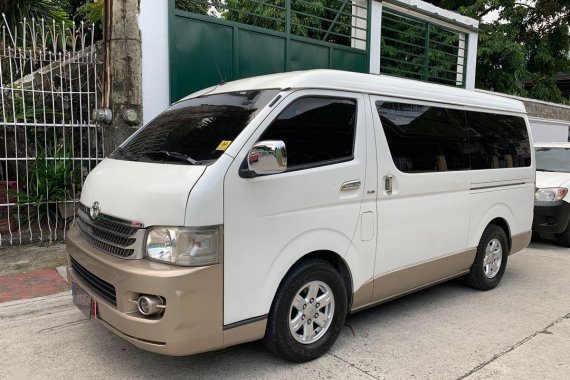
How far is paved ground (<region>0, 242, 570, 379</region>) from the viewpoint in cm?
340

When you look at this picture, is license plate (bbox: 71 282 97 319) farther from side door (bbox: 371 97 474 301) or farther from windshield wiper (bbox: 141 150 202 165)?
side door (bbox: 371 97 474 301)

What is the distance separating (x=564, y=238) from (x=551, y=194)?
0.80 meters

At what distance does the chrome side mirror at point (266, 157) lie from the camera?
9.89 ft

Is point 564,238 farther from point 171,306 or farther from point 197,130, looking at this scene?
point 171,306

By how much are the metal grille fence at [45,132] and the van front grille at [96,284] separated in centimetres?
315

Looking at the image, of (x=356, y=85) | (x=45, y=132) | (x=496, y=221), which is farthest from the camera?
(x=45, y=132)

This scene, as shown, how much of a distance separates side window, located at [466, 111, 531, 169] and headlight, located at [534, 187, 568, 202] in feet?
6.60

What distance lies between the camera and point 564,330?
427 cm

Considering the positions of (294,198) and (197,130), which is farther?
(197,130)

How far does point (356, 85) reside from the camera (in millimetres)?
3775

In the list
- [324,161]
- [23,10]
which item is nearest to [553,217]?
[324,161]

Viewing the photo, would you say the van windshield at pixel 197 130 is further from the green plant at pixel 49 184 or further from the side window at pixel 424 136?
the green plant at pixel 49 184

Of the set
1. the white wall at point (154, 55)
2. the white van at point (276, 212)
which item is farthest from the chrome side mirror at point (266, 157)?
the white wall at point (154, 55)

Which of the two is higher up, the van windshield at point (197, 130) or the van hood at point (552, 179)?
the van windshield at point (197, 130)
